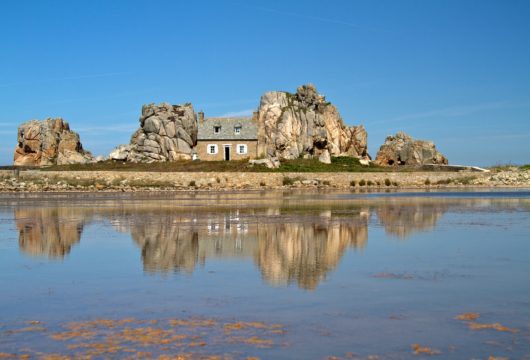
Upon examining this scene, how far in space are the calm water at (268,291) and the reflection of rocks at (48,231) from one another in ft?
0.31

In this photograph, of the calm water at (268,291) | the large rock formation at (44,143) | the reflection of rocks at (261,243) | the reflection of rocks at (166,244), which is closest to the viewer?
the calm water at (268,291)

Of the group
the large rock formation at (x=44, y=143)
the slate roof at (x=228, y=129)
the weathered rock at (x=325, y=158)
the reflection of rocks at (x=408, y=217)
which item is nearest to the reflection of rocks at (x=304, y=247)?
the reflection of rocks at (x=408, y=217)

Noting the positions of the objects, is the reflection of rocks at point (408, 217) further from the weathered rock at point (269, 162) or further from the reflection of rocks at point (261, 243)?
the weathered rock at point (269, 162)

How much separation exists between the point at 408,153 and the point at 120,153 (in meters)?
36.3

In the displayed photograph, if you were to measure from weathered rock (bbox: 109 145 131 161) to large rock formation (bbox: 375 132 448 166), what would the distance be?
3237cm

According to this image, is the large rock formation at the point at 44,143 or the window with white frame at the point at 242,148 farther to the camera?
the large rock formation at the point at 44,143

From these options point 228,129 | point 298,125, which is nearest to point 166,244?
point 298,125

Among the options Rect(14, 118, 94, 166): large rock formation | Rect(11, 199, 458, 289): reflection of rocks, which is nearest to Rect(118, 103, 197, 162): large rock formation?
Rect(14, 118, 94, 166): large rock formation

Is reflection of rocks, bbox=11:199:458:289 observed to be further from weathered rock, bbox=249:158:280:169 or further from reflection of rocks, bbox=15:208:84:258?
weathered rock, bbox=249:158:280:169

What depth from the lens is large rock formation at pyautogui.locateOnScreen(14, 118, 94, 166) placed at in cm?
8100

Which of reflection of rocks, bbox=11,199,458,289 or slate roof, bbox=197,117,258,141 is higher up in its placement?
slate roof, bbox=197,117,258,141

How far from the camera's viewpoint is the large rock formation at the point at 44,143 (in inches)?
3189

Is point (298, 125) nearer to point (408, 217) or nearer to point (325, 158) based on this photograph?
point (325, 158)

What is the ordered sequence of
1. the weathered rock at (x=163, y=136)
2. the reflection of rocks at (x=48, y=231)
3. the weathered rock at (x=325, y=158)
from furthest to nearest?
the weathered rock at (x=163, y=136), the weathered rock at (x=325, y=158), the reflection of rocks at (x=48, y=231)
